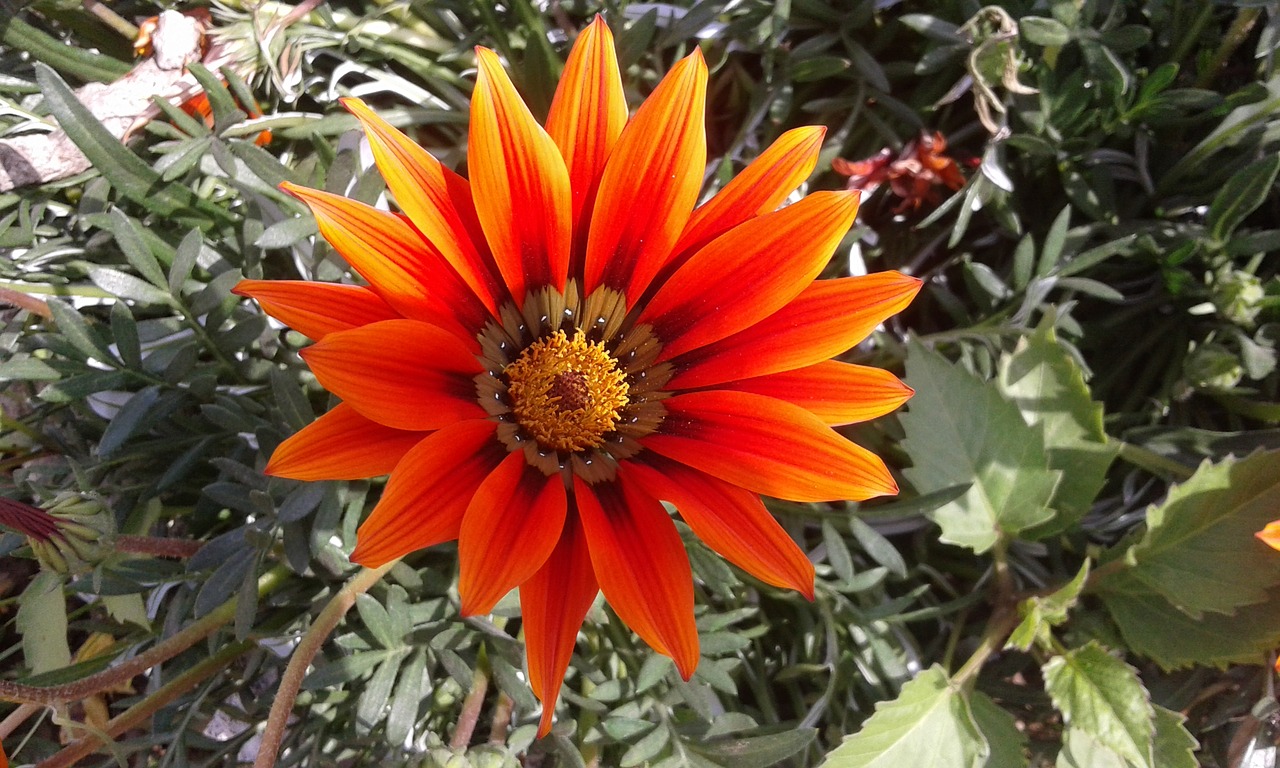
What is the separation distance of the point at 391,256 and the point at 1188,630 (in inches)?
61.4

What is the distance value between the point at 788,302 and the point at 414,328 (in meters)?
0.44

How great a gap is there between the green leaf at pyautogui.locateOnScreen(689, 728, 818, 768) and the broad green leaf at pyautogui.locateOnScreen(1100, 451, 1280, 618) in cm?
73

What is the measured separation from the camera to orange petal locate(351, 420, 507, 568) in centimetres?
84

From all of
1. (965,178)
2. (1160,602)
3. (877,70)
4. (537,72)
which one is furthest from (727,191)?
(1160,602)

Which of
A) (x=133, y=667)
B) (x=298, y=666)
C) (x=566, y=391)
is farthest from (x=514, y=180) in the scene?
(x=133, y=667)

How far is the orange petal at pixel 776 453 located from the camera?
3.09 feet

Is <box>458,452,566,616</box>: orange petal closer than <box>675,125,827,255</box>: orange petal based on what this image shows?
Yes

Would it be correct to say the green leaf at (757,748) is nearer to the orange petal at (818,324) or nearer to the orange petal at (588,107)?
the orange petal at (818,324)

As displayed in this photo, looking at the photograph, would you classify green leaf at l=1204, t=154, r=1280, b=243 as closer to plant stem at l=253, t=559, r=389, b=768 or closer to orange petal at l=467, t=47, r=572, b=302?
orange petal at l=467, t=47, r=572, b=302

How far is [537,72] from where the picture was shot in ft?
5.13

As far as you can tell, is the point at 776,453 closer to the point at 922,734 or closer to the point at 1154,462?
the point at 922,734

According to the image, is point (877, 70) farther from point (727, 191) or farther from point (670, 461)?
point (670, 461)

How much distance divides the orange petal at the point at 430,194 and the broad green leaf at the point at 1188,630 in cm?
139

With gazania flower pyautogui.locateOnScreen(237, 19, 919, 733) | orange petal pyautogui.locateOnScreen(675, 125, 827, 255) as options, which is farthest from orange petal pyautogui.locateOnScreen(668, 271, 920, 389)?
orange petal pyautogui.locateOnScreen(675, 125, 827, 255)
